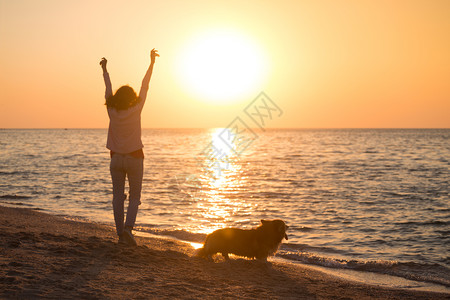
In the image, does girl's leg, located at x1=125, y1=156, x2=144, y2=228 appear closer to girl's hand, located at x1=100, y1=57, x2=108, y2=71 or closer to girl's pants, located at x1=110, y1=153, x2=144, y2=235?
girl's pants, located at x1=110, y1=153, x2=144, y2=235

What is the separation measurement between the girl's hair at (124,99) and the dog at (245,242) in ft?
7.35

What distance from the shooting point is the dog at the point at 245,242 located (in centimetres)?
664

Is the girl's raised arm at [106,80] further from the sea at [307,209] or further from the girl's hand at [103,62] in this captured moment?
the sea at [307,209]

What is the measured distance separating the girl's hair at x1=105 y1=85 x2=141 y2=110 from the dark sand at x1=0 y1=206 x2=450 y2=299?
1924mm

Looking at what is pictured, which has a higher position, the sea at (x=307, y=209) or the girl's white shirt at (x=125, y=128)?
the girl's white shirt at (x=125, y=128)

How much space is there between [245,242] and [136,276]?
2.10 metres

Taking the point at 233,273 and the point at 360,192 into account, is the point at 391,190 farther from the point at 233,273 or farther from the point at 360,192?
the point at 233,273

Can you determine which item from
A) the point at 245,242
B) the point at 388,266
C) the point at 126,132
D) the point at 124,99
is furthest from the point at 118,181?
the point at 388,266

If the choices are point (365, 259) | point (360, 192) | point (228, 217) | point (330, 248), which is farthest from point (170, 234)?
point (360, 192)

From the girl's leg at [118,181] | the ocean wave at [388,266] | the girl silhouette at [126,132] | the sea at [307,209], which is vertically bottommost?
the sea at [307,209]

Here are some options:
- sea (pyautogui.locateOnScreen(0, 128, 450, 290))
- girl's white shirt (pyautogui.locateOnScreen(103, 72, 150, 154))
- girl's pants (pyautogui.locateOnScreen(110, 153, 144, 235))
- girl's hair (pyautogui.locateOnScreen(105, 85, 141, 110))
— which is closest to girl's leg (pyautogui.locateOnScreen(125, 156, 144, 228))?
girl's pants (pyautogui.locateOnScreen(110, 153, 144, 235))

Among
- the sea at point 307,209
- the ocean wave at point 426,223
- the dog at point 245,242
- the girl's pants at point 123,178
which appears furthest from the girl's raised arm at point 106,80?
the ocean wave at point 426,223

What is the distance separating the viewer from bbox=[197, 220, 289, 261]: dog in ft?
21.8

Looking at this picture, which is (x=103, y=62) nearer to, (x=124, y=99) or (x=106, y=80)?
(x=106, y=80)
